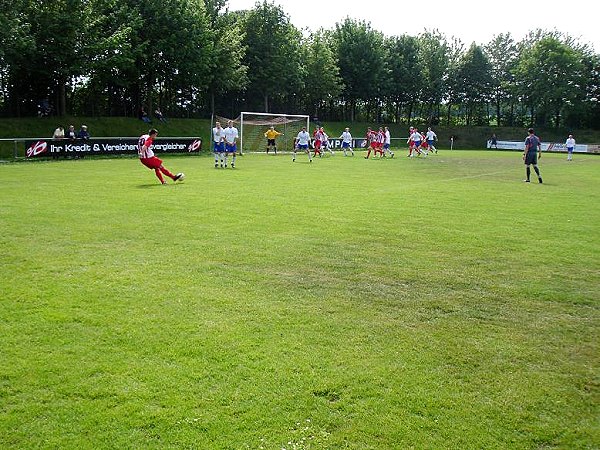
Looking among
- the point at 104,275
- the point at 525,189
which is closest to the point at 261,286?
the point at 104,275

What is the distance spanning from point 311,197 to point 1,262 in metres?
9.15

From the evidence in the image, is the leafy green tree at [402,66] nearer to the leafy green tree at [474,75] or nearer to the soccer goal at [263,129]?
the leafy green tree at [474,75]

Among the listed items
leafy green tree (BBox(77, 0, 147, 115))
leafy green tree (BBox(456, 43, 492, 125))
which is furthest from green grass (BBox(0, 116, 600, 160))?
leafy green tree (BBox(456, 43, 492, 125))

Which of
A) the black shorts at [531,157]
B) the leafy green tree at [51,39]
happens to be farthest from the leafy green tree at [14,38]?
the black shorts at [531,157]

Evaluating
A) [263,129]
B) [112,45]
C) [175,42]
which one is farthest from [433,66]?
[112,45]

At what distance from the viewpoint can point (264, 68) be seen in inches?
2130

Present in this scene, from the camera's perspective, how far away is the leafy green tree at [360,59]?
66000 millimetres

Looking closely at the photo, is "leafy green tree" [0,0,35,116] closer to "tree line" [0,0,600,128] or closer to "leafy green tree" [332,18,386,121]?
"tree line" [0,0,600,128]

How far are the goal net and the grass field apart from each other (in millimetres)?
29540

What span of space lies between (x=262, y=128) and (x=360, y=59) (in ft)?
94.0

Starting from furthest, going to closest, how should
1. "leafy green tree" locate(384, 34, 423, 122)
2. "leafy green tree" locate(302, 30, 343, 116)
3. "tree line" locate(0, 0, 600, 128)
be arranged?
"leafy green tree" locate(384, 34, 423, 122) < "leafy green tree" locate(302, 30, 343, 116) < "tree line" locate(0, 0, 600, 128)

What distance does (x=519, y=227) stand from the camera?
11336 millimetres

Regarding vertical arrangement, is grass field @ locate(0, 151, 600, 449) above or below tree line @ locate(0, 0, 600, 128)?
below

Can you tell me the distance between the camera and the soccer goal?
4088 centimetres
